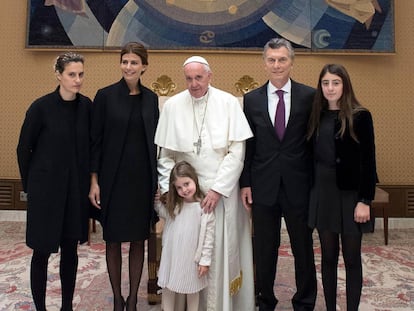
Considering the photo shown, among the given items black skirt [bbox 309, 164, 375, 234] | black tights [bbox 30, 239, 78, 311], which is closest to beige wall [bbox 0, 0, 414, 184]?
black skirt [bbox 309, 164, 375, 234]

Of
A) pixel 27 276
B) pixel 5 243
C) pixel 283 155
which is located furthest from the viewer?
pixel 5 243

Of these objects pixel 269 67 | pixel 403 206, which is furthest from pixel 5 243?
pixel 403 206

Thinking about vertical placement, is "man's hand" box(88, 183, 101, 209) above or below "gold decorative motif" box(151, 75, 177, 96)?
below

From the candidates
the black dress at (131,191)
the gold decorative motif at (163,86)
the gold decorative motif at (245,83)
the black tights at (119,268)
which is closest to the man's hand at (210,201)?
the black dress at (131,191)

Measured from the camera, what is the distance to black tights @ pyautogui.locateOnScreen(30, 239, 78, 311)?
2711 mm

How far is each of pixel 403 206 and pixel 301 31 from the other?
9.68 ft

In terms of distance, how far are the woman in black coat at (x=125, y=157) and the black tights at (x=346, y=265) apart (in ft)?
3.91

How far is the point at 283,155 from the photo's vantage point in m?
2.78

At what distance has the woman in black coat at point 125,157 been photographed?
8.87 feet

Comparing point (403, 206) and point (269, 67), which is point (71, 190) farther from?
point (403, 206)

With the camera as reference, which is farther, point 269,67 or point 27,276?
point 27,276

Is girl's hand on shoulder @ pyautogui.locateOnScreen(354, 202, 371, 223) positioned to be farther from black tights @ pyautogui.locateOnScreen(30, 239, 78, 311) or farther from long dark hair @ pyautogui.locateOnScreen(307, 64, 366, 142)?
black tights @ pyautogui.locateOnScreen(30, 239, 78, 311)

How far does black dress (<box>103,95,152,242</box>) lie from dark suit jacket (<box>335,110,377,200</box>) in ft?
4.12

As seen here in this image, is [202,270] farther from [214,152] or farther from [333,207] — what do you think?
[333,207]
